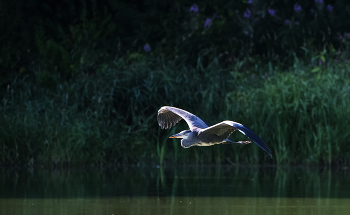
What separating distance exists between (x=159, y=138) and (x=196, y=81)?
1303 millimetres

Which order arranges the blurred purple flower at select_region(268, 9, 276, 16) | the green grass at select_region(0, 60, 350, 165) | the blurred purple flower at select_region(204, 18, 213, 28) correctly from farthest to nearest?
the blurred purple flower at select_region(268, 9, 276, 16)
the blurred purple flower at select_region(204, 18, 213, 28)
the green grass at select_region(0, 60, 350, 165)

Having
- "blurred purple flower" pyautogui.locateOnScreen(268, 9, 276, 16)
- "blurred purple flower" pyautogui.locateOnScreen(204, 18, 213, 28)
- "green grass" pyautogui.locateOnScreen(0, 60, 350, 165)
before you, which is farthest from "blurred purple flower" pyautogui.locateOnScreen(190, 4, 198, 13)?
"green grass" pyautogui.locateOnScreen(0, 60, 350, 165)

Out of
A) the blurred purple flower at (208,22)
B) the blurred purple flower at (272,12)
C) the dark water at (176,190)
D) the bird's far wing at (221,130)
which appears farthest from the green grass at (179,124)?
the bird's far wing at (221,130)

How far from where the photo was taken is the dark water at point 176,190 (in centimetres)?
698

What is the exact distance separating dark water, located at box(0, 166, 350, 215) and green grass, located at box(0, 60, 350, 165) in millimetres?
384

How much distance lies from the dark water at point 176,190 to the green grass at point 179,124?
384 millimetres

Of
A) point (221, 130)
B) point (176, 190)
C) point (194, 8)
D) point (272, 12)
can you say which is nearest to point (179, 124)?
point (176, 190)

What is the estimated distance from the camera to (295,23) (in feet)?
46.6

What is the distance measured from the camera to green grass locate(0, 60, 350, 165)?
34.4ft

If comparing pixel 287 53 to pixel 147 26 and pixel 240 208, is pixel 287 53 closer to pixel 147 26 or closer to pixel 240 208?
pixel 147 26

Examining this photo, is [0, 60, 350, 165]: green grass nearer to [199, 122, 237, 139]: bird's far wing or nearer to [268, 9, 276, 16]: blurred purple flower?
[268, 9, 276, 16]: blurred purple flower

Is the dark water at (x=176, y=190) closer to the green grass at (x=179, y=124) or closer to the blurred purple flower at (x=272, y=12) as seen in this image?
the green grass at (x=179, y=124)

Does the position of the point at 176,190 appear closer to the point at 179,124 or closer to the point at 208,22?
the point at 179,124

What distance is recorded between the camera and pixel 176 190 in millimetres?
8312
